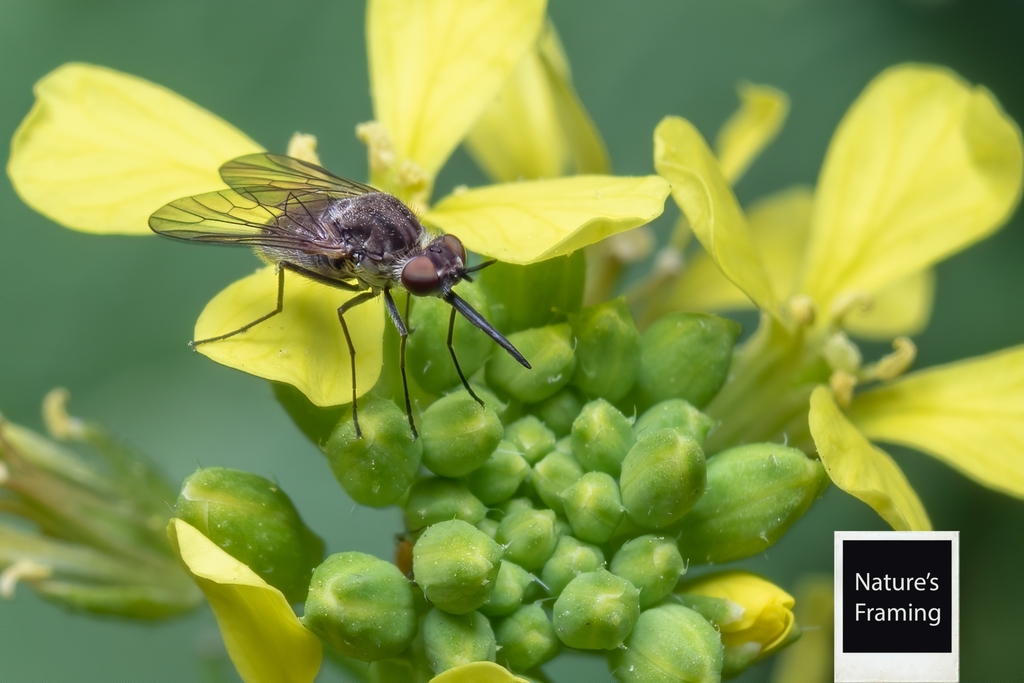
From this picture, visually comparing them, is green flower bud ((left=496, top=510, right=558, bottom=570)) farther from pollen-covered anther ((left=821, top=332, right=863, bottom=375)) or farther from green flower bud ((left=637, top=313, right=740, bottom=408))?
pollen-covered anther ((left=821, top=332, right=863, bottom=375))

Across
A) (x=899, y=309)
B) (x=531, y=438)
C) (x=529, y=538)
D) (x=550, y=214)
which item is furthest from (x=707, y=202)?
(x=899, y=309)

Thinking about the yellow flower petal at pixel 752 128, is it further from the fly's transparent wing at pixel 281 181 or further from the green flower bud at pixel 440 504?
the green flower bud at pixel 440 504

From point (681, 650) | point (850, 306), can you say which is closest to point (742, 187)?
point (850, 306)

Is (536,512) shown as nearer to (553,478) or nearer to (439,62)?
(553,478)

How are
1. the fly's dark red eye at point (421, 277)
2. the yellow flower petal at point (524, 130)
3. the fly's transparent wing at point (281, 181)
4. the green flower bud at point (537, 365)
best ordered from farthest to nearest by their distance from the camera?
the yellow flower petal at point (524, 130), the fly's transparent wing at point (281, 181), the green flower bud at point (537, 365), the fly's dark red eye at point (421, 277)

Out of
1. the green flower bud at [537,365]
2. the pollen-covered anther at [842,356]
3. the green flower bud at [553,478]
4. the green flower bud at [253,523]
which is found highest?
the pollen-covered anther at [842,356]

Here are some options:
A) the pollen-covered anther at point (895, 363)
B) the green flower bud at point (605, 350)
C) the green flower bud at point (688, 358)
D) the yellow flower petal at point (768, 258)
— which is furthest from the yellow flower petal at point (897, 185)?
the green flower bud at point (605, 350)

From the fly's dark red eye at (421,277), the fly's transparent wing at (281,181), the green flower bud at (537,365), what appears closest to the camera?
the fly's dark red eye at (421,277)

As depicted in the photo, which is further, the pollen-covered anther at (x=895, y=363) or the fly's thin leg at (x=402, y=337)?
the pollen-covered anther at (x=895, y=363)

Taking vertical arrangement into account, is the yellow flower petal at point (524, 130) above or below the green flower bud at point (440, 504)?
above
